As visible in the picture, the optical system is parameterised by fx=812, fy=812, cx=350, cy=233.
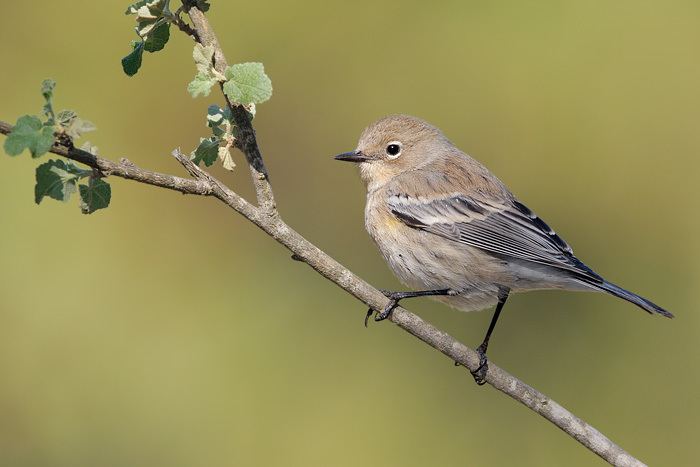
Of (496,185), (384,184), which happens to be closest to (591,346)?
(496,185)

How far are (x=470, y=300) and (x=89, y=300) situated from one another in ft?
5.99

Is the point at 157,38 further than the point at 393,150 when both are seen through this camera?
No

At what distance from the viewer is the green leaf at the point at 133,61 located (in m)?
1.90

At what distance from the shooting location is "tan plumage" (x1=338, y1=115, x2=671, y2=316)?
348 centimetres

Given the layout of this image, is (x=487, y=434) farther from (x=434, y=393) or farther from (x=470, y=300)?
(x=470, y=300)

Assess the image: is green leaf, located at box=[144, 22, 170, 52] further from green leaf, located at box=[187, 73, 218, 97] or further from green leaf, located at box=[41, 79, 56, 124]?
green leaf, located at box=[41, 79, 56, 124]

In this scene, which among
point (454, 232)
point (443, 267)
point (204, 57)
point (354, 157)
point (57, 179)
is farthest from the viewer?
point (354, 157)

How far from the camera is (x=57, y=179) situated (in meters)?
1.82

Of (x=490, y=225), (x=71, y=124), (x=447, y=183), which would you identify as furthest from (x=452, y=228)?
(x=71, y=124)

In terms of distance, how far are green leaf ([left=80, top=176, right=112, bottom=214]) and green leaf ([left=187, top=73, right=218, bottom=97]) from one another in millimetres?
294

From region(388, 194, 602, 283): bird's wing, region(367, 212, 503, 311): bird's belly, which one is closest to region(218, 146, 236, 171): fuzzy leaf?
region(367, 212, 503, 311): bird's belly

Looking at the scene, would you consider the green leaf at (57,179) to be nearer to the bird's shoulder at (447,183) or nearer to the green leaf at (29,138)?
the green leaf at (29,138)

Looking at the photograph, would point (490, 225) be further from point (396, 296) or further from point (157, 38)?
point (157, 38)

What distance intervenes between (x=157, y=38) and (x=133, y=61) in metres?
0.09
